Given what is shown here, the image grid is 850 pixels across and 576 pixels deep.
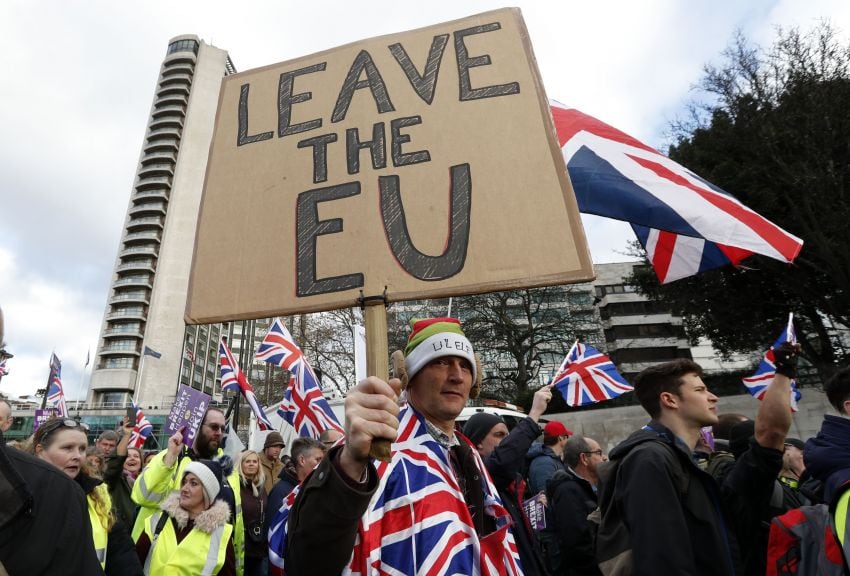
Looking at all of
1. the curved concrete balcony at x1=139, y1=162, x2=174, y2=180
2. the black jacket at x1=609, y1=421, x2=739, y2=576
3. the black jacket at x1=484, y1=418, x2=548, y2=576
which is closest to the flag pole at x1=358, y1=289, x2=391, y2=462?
the black jacket at x1=609, y1=421, x2=739, y2=576

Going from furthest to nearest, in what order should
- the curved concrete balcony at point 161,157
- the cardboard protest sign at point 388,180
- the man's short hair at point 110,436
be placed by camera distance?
the curved concrete balcony at point 161,157
the man's short hair at point 110,436
the cardboard protest sign at point 388,180

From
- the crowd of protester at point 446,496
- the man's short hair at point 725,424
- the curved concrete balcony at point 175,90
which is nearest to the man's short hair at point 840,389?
the crowd of protester at point 446,496

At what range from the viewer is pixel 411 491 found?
5.21 feet

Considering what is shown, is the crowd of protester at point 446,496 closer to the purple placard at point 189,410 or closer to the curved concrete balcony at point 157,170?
the purple placard at point 189,410

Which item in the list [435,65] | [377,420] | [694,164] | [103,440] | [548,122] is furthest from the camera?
Answer: [694,164]

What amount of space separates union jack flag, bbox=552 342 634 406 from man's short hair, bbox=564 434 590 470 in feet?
12.8

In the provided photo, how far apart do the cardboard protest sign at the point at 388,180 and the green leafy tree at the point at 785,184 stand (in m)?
16.4

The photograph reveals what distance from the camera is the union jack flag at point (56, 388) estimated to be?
11656 millimetres

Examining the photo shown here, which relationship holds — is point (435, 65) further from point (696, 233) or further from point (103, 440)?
point (103, 440)

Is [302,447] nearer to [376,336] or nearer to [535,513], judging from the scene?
[535,513]

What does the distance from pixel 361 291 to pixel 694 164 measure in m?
20.9

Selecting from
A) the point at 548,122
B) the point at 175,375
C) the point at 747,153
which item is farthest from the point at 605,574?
the point at 175,375

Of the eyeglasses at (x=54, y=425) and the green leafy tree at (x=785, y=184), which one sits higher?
the green leafy tree at (x=785, y=184)

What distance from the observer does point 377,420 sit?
4.02 ft
